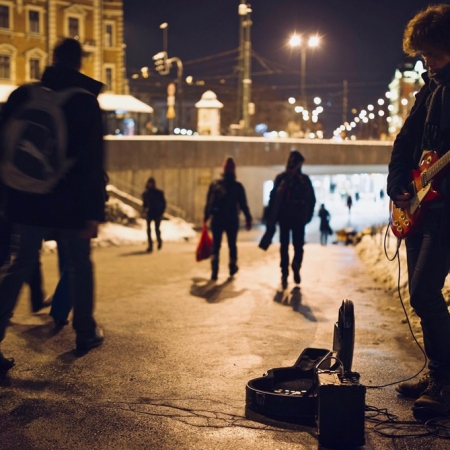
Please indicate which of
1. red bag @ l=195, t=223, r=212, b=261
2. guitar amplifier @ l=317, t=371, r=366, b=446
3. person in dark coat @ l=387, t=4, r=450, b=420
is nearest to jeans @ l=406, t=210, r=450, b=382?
person in dark coat @ l=387, t=4, r=450, b=420

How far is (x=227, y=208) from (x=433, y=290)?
25.0 feet

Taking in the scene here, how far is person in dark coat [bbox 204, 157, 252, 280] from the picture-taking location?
12.3m

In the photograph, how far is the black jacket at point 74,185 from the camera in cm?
561

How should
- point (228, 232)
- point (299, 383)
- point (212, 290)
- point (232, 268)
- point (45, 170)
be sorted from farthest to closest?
point (228, 232) < point (232, 268) < point (212, 290) < point (45, 170) < point (299, 383)

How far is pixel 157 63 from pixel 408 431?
4096 centimetres

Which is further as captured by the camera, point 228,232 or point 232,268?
point 228,232

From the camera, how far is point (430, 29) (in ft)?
15.7

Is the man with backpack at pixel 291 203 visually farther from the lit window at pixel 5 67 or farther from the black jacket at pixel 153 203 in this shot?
the lit window at pixel 5 67

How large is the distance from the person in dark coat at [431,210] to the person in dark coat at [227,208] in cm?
727

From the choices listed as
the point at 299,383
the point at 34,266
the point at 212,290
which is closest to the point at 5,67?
the point at 212,290

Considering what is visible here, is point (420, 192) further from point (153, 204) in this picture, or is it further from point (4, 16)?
point (4, 16)

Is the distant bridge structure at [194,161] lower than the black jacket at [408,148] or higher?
lower

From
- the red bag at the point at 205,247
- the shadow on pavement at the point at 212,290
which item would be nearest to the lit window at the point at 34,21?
the red bag at the point at 205,247

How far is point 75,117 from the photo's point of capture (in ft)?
18.6
